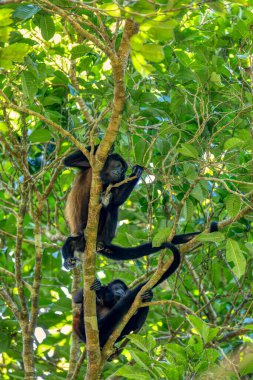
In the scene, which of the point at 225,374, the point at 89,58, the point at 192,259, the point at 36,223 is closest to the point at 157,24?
the point at 225,374

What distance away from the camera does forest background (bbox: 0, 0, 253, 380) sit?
14.2ft

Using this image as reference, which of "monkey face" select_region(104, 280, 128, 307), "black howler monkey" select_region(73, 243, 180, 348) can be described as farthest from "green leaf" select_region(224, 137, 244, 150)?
"monkey face" select_region(104, 280, 128, 307)

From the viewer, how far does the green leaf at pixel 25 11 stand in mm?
4594

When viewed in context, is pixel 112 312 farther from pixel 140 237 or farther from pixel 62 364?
pixel 62 364

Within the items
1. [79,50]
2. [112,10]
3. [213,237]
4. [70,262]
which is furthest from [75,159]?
[112,10]

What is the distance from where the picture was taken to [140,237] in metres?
6.14

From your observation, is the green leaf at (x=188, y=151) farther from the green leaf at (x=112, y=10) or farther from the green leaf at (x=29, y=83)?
the green leaf at (x=112, y=10)

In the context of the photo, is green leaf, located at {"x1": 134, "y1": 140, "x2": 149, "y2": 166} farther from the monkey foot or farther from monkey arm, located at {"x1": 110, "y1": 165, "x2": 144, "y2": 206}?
the monkey foot

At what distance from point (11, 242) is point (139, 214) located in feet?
4.72

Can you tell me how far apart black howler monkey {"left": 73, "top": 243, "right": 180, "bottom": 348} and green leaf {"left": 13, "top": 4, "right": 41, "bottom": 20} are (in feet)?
6.26

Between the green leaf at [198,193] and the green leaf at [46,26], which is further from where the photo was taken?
the green leaf at [198,193]

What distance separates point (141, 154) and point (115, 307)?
1.29 m

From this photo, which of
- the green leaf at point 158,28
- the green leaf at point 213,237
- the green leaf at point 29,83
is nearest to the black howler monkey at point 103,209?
the green leaf at point 29,83

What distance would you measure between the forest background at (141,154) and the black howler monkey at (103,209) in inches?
5.4
